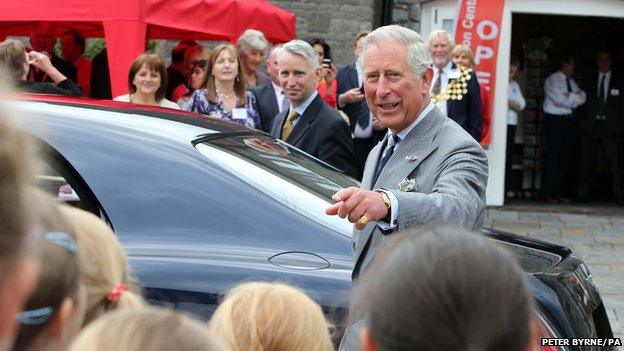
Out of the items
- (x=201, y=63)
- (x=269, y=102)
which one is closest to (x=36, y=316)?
(x=269, y=102)

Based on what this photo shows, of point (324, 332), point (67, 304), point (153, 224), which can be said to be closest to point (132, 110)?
point (153, 224)

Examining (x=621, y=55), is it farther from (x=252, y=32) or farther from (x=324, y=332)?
(x=324, y=332)

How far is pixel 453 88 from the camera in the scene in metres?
10.6

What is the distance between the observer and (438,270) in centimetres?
166

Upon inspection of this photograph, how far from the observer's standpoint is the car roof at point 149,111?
489 cm

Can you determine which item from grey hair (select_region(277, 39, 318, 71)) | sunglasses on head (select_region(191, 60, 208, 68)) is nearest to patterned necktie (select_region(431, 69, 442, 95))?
sunglasses on head (select_region(191, 60, 208, 68))

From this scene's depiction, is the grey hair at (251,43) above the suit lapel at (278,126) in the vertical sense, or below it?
above

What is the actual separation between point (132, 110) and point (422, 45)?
1.84 metres

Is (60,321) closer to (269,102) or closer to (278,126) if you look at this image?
(278,126)

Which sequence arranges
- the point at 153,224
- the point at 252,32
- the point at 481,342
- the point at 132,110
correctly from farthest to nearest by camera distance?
the point at 252,32
the point at 132,110
the point at 153,224
the point at 481,342

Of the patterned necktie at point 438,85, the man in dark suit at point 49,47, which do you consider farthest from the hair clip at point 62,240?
the man in dark suit at point 49,47

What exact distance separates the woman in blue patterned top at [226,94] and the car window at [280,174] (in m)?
2.63

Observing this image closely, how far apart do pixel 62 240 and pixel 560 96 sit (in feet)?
43.9

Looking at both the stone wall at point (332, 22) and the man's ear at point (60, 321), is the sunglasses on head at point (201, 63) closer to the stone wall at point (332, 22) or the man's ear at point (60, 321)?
the stone wall at point (332, 22)
